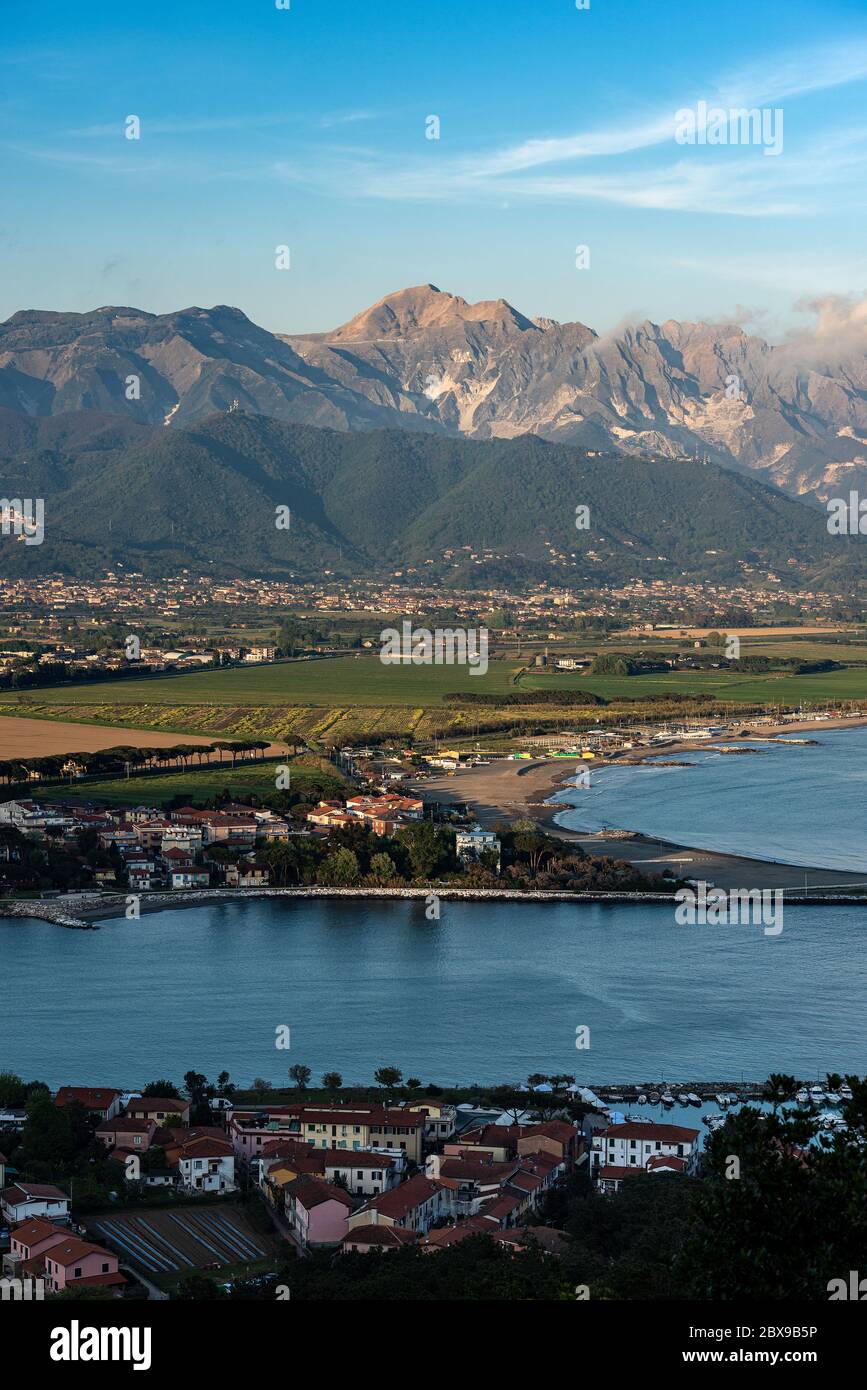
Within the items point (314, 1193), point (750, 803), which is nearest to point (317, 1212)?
point (314, 1193)

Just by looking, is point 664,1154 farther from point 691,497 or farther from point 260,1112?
point 691,497

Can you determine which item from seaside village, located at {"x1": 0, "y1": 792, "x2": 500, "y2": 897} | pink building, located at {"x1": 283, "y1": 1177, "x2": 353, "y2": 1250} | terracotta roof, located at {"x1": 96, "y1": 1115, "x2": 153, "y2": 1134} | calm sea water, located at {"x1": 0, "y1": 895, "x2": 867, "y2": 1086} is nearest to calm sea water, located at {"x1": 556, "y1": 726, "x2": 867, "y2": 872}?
seaside village, located at {"x1": 0, "y1": 792, "x2": 500, "y2": 897}

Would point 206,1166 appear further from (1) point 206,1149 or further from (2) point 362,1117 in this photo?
(2) point 362,1117

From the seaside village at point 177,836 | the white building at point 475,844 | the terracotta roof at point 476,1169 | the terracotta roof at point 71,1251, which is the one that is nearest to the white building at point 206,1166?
the terracotta roof at point 476,1169

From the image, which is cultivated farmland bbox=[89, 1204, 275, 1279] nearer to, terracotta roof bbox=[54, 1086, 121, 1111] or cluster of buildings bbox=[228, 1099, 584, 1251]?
cluster of buildings bbox=[228, 1099, 584, 1251]

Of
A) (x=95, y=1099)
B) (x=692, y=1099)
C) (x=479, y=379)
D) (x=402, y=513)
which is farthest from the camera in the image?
(x=479, y=379)
